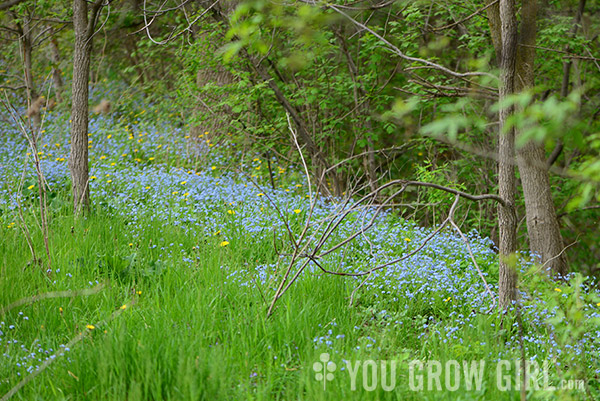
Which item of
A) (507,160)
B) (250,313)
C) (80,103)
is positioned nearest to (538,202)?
(507,160)

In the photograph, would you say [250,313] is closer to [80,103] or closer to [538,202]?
[80,103]

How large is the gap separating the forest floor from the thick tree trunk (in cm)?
24

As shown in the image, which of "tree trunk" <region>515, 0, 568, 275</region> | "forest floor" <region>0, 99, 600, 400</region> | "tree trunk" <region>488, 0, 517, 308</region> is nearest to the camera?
"forest floor" <region>0, 99, 600, 400</region>

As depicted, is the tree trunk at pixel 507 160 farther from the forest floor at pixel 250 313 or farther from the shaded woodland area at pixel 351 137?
the forest floor at pixel 250 313

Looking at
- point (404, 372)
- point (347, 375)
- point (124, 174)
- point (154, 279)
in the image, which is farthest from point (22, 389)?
point (124, 174)

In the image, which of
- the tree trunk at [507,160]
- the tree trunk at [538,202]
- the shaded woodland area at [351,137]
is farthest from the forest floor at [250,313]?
the tree trunk at [538,202]

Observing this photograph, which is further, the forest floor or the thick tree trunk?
the thick tree trunk

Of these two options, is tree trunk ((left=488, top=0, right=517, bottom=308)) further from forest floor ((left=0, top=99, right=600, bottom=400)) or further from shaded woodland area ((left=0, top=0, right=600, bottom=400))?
forest floor ((left=0, top=99, right=600, bottom=400))

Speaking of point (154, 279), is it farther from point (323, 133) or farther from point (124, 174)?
point (323, 133)

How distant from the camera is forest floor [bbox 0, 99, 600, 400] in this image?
260 cm

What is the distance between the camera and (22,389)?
105 inches

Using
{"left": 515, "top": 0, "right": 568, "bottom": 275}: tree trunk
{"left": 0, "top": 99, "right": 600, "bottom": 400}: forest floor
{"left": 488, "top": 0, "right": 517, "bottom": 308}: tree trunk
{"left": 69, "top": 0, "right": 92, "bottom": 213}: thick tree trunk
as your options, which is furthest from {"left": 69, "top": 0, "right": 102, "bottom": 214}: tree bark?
{"left": 515, "top": 0, "right": 568, "bottom": 275}: tree trunk

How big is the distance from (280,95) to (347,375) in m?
4.79

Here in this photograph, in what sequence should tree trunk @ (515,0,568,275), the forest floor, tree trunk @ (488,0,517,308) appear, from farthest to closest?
1. tree trunk @ (515,0,568,275)
2. tree trunk @ (488,0,517,308)
3. the forest floor
